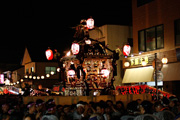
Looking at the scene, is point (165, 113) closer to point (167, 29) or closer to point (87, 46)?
point (87, 46)

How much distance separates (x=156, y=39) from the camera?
74.4ft

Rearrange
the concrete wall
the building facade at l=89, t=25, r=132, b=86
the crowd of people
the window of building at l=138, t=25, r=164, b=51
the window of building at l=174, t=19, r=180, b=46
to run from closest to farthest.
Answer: the crowd of people
the window of building at l=174, t=19, r=180, b=46
the concrete wall
the window of building at l=138, t=25, r=164, b=51
the building facade at l=89, t=25, r=132, b=86

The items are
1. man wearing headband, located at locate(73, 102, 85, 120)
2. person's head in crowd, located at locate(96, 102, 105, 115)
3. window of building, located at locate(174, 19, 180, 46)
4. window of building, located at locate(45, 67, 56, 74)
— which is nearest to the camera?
person's head in crowd, located at locate(96, 102, 105, 115)

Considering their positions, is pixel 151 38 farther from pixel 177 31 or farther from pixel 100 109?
pixel 100 109

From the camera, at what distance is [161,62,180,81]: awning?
20219 mm

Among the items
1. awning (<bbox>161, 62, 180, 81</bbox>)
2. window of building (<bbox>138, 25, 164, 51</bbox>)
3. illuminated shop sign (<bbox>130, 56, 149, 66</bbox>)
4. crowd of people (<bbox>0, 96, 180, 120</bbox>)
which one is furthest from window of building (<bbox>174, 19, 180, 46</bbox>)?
crowd of people (<bbox>0, 96, 180, 120</bbox>)

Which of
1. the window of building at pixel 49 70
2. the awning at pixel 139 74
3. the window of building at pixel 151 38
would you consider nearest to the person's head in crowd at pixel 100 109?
the awning at pixel 139 74

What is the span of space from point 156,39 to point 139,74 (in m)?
3.30

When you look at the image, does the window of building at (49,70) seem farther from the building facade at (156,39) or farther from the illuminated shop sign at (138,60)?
the illuminated shop sign at (138,60)

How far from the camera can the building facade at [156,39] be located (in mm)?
20844

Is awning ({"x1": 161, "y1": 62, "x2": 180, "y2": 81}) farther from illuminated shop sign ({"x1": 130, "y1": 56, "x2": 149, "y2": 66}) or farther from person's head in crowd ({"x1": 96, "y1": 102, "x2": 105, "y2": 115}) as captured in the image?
person's head in crowd ({"x1": 96, "y1": 102, "x2": 105, "y2": 115})

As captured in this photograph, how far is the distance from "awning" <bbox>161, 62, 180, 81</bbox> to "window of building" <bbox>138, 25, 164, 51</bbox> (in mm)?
1906

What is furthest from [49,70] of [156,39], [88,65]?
[88,65]

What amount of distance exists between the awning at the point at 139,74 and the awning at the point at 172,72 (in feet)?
4.85
